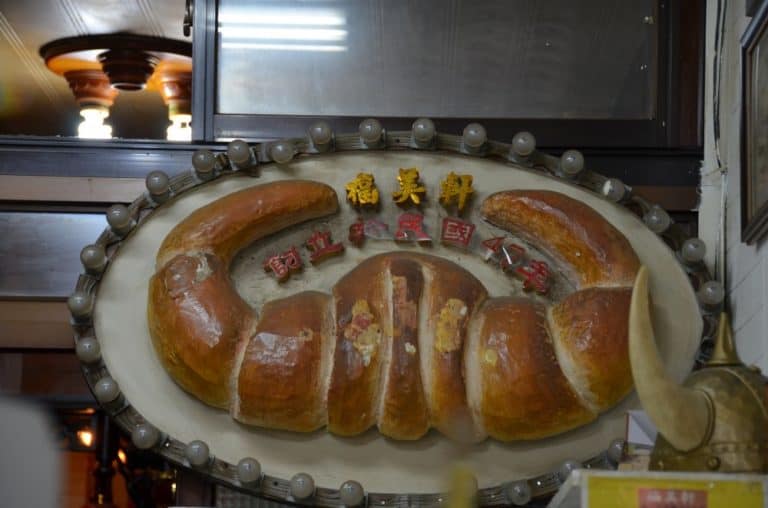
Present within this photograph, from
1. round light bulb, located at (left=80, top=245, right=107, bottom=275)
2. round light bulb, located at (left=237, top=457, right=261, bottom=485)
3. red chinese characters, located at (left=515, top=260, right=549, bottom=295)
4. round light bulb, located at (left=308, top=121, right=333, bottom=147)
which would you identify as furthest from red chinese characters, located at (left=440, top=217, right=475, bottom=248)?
round light bulb, located at (left=80, top=245, right=107, bottom=275)

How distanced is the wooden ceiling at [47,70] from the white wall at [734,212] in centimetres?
181

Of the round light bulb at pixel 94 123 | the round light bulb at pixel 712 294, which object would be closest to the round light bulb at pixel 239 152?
the round light bulb at pixel 94 123

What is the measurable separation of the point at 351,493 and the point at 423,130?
0.95 meters

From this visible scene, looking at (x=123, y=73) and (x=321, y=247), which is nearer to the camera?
(x=321, y=247)

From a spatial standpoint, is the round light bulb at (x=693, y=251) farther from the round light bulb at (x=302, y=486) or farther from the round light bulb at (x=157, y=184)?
the round light bulb at (x=157, y=184)

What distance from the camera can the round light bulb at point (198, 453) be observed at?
3.21 m

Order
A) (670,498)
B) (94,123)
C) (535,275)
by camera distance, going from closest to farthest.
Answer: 1. (670,498)
2. (535,275)
3. (94,123)

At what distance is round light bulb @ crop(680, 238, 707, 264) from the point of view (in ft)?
11.1

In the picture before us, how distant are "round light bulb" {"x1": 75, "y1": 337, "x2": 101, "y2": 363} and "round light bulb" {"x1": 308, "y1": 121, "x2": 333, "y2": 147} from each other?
76 centimetres

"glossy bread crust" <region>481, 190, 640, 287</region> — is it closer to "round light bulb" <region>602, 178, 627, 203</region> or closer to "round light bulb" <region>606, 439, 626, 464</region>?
"round light bulb" <region>602, 178, 627, 203</region>

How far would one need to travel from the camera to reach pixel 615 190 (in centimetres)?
346

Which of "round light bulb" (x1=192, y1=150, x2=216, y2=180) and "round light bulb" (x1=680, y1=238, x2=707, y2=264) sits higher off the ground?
"round light bulb" (x1=192, y1=150, x2=216, y2=180)

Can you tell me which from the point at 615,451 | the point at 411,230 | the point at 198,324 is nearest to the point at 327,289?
the point at 411,230

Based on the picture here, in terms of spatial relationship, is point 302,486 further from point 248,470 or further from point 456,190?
point 456,190
